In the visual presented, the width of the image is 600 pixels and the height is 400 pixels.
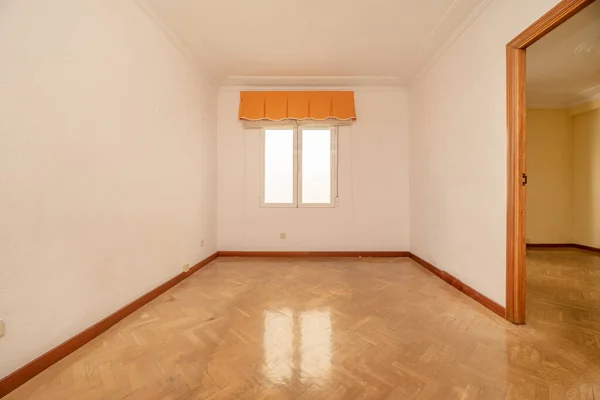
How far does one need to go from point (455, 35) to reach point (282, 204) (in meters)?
3.15

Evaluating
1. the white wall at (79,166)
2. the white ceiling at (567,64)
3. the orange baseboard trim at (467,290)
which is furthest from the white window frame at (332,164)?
the white ceiling at (567,64)

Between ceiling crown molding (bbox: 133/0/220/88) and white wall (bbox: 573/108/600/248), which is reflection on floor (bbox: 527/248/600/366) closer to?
white wall (bbox: 573/108/600/248)

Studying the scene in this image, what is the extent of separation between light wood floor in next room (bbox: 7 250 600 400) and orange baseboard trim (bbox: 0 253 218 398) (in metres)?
0.05

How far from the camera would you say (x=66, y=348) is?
161 centimetres

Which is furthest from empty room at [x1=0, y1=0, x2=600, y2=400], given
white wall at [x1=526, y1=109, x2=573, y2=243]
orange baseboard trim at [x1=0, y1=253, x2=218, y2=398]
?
white wall at [x1=526, y1=109, x2=573, y2=243]

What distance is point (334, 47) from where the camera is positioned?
125 inches

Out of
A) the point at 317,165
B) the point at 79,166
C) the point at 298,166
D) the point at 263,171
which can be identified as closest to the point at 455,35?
the point at 317,165

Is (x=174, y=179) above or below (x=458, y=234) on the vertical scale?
above

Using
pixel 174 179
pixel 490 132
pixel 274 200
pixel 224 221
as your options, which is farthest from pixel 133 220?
pixel 490 132

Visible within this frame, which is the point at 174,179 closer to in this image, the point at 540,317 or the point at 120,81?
the point at 120,81

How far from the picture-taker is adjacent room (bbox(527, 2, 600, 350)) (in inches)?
124

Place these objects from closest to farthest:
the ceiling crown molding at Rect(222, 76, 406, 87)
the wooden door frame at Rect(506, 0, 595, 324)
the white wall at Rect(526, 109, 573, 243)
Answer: the wooden door frame at Rect(506, 0, 595, 324) < the ceiling crown molding at Rect(222, 76, 406, 87) < the white wall at Rect(526, 109, 573, 243)

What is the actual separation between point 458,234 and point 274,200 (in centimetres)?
271

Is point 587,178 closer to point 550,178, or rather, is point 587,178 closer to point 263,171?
point 550,178
